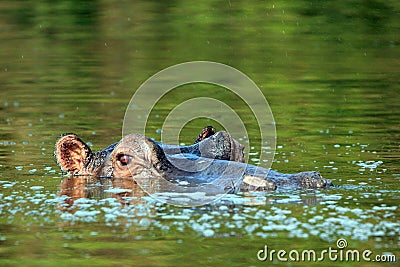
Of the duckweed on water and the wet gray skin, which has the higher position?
the wet gray skin

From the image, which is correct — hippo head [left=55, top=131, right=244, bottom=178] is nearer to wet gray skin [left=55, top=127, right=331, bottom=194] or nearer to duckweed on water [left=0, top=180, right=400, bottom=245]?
wet gray skin [left=55, top=127, right=331, bottom=194]

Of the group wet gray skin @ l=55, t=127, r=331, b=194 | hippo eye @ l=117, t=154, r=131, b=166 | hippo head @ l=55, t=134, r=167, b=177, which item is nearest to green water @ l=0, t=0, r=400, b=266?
wet gray skin @ l=55, t=127, r=331, b=194

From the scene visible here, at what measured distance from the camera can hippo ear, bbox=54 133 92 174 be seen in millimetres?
Answer: 10461

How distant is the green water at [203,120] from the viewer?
312 inches

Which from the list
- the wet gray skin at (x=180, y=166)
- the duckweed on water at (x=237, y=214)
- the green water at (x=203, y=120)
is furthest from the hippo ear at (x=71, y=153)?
the duckweed on water at (x=237, y=214)

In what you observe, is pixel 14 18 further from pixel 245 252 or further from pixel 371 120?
pixel 245 252

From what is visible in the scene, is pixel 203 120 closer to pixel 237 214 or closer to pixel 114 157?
pixel 114 157

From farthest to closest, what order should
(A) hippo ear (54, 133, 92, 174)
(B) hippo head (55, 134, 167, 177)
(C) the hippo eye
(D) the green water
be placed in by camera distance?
(A) hippo ear (54, 133, 92, 174) < (C) the hippo eye < (B) hippo head (55, 134, 167, 177) < (D) the green water

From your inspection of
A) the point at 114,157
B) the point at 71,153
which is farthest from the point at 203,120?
the point at 114,157

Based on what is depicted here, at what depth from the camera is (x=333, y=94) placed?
17812mm

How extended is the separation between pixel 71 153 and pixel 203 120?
5.02 metres

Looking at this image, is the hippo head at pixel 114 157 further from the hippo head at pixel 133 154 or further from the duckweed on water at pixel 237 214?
the duckweed on water at pixel 237 214

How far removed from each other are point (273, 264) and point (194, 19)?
21.9m

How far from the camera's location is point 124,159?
1021cm
